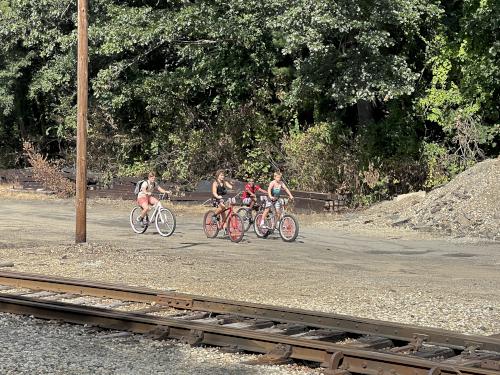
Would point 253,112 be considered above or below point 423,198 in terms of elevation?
above

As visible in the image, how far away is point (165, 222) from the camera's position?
22969 millimetres

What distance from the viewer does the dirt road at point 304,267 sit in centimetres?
1235

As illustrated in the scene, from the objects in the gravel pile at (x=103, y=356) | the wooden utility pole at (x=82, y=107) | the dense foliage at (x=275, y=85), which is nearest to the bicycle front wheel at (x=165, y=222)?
the wooden utility pole at (x=82, y=107)

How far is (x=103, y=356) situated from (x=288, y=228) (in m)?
13.4

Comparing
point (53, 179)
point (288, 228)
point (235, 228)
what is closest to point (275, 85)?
point (53, 179)

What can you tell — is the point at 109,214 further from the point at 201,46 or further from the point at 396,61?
the point at 396,61

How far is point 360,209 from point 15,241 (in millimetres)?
13748

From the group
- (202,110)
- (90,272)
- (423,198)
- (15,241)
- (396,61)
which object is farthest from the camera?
(202,110)

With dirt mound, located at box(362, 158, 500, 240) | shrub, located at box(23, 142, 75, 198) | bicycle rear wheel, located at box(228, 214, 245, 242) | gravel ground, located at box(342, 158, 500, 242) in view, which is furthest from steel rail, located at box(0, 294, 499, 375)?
shrub, located at box(23, 142, 75, 198)

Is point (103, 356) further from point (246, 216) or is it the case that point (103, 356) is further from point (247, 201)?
point (246, 216)

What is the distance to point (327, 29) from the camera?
28.6 meters

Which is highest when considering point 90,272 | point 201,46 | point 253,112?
point 201,46

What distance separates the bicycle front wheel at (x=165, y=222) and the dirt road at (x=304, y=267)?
246 millimetres

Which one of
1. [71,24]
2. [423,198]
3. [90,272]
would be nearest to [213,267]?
[90,272]
